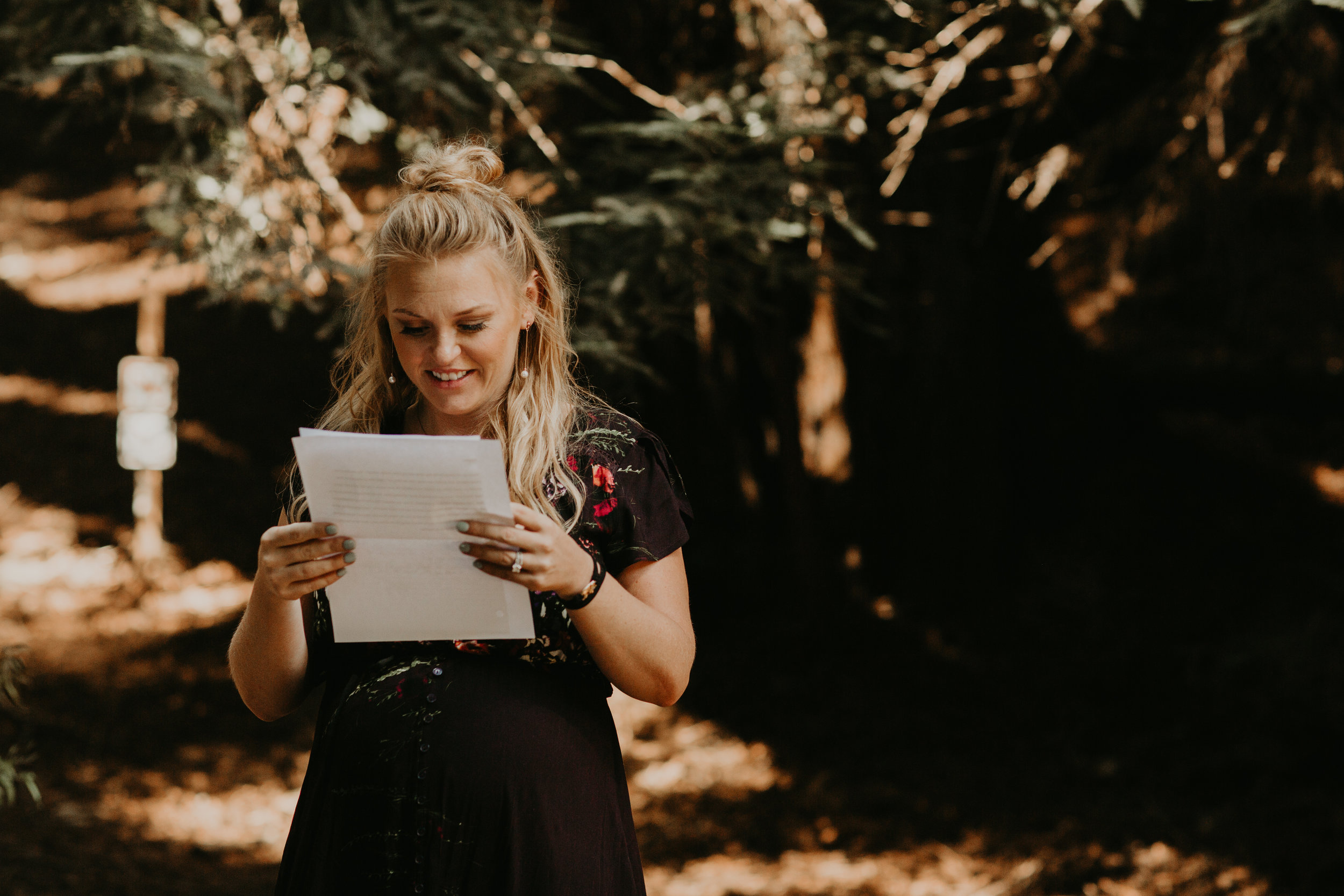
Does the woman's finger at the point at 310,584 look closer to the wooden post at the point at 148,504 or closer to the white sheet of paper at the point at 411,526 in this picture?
the white sheet of paper at the point at 411,526

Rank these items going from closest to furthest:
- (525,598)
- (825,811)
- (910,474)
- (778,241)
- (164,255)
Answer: (525,598) < (164,255) < (778,241) < (825,811) < (910,474)

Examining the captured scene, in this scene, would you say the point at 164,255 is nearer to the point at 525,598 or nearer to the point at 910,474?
the point at 525,598

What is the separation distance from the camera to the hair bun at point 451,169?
5.90 ft

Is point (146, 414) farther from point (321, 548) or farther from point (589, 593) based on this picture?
point (589, 593)

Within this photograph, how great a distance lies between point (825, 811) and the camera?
5.96m

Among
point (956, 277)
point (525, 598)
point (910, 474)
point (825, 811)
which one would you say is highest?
point (956, 277)

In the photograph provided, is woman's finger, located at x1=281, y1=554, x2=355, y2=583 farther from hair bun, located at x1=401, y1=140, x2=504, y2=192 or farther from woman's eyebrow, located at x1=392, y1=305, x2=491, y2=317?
hair bun, located at x1=401, y1=140, x2=504, y2=192

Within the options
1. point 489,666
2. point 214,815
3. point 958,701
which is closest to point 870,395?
point 958,701

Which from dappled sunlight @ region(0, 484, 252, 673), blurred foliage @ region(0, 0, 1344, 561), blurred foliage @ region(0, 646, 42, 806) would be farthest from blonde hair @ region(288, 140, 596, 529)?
dappled sunlight @ region(0, 484, 252, 673)

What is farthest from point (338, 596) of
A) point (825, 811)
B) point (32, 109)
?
point (32, 109)

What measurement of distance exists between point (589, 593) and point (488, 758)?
1.11ft

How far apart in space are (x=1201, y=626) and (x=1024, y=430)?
169cm

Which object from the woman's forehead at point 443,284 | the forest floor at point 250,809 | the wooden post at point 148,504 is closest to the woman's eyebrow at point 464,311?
the woman's forehead at point 443,284

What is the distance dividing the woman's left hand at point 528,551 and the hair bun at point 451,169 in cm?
63
